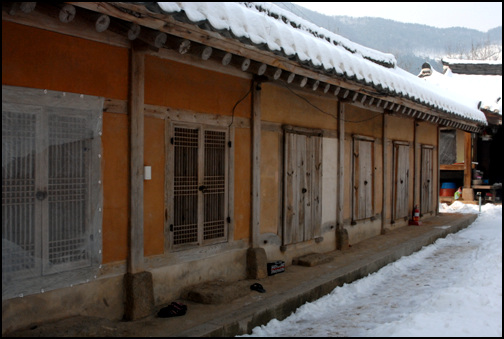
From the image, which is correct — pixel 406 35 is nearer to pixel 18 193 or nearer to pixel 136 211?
pixel 136 211

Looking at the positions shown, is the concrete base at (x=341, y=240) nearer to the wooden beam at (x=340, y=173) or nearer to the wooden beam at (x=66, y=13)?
the wooden beam at (x=340, y=173)

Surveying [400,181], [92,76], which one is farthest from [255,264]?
[400,181]

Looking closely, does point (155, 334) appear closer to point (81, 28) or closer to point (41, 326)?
point (41, 326)

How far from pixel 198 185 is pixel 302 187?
2.53 meters

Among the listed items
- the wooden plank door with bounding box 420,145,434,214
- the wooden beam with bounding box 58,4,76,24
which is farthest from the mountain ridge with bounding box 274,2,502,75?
the wooden beam with bounding box 58,4,76,24

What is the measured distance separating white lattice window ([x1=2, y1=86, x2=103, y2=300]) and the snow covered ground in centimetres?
222

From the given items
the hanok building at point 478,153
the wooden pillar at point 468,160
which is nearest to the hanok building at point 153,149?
the hanok building at point 478,153

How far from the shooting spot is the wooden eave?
13.5 ft

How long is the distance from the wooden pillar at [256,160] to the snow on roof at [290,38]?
37.0 inches

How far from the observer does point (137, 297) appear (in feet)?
16.6

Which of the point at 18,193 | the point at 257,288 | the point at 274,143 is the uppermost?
the point at 274,143

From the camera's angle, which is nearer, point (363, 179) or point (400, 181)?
point (363, 179)

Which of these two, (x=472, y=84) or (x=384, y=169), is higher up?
(x=472, y=84)

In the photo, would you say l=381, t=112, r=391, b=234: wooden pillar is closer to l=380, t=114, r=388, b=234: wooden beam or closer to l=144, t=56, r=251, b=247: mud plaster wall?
l=380, t=114, r=388, b=234: wooden beam
